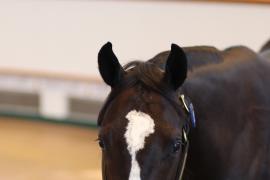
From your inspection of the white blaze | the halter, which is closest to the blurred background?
the halter

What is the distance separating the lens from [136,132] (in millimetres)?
999

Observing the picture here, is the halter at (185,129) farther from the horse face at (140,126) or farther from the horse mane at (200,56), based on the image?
the horse mane at (200,56)

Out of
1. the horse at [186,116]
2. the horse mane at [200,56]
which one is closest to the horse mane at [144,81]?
the horse at [186,116]

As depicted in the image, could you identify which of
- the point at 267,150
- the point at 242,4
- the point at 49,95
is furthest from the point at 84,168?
the point at 267,150

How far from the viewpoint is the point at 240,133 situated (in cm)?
133

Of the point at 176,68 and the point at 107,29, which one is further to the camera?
the point at 107,29

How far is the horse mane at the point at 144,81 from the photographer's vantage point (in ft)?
3.54

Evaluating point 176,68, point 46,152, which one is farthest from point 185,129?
point 46,152

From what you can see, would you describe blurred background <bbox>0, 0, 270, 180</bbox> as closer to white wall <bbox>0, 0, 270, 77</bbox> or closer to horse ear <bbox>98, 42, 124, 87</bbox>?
white wall <bbox>0, 0, 270, 77</bbox>

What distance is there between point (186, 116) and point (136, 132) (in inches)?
6.7

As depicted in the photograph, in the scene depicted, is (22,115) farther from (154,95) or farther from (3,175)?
(154,95)

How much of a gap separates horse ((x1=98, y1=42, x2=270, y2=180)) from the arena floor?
5.50ft

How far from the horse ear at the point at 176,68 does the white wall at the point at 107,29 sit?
2.15 meters

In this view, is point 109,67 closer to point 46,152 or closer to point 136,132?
point 136,132
